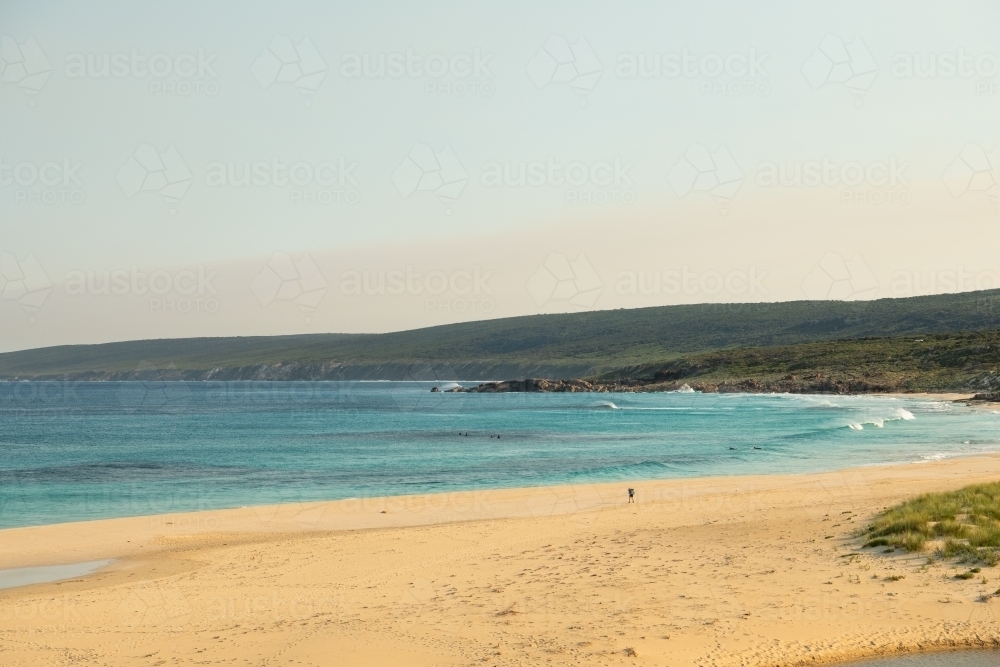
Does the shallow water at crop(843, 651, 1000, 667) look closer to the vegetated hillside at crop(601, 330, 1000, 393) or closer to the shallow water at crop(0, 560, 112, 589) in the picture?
the shallow water at crop(0, 560, 112, 589)

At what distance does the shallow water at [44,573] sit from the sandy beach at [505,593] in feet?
1.31

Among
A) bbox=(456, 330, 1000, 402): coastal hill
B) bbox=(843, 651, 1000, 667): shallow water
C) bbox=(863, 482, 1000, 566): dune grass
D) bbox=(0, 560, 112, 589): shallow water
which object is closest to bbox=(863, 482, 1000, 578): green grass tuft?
bbox=(863, 482, 1000, 566): dune grass

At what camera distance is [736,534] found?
1563 centimetres

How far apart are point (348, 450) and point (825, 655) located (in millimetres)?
35142

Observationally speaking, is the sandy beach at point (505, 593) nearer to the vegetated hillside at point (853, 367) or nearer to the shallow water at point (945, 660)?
the shallow water at point (945, 660)

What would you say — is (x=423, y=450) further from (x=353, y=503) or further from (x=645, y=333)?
(x=645, y=333)

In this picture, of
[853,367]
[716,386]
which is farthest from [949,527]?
[716,386]

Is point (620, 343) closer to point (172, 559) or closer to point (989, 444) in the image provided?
point (989, 444)

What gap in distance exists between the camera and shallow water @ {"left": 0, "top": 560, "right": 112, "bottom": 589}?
14.7 m

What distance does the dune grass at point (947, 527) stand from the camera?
12320 mm

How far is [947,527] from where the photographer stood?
43.8 feet

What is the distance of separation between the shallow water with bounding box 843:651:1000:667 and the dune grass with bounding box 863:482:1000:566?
2.89 metres

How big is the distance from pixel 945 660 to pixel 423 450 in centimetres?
3392

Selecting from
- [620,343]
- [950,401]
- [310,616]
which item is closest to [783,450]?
[310,616]
